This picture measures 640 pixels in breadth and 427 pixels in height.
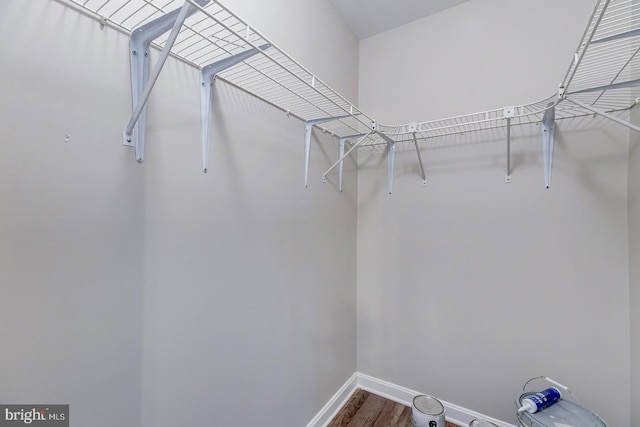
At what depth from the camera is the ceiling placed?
170cm

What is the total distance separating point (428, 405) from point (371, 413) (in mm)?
417

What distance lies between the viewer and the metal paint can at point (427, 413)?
1438mm

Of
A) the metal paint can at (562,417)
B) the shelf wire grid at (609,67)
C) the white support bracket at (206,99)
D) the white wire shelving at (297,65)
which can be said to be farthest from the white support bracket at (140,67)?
the metal paint can at (562,417)

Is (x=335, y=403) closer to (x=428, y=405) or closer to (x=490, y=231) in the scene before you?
(x=428, y=405)

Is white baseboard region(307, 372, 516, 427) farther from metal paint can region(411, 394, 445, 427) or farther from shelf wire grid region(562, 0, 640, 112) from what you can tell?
shelf wire grid region(562, 0, 640, 112)

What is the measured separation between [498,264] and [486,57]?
1.26 meters

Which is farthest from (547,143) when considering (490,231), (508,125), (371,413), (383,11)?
(371,413)

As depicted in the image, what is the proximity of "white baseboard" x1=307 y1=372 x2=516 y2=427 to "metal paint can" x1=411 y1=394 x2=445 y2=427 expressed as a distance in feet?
0.80

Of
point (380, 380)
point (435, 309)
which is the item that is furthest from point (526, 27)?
point (380, 380)

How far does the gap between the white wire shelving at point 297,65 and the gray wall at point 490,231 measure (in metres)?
0.14

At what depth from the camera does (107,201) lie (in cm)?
Result: 72

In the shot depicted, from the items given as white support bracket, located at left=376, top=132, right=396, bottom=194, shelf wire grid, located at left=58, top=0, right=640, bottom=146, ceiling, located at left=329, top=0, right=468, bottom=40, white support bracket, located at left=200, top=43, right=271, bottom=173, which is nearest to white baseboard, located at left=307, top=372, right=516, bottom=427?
white support bracket, located at left=376, top=132, right=396, bottom=194

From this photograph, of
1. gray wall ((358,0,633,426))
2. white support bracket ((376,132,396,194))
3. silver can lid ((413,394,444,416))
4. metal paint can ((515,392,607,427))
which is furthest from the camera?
white support bracket ((376,132,396,194))

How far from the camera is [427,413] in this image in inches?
58.1
